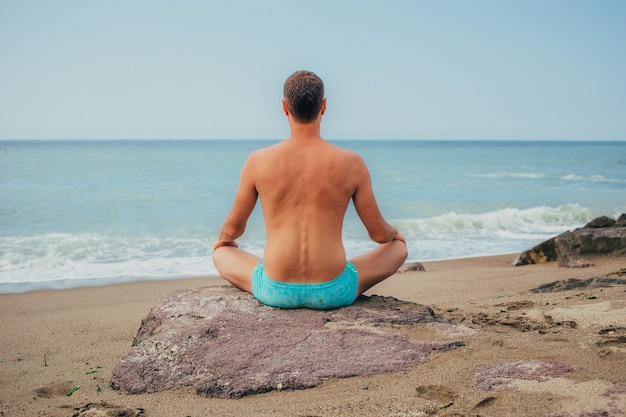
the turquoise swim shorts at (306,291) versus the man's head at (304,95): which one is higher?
the man's head at (304,95)

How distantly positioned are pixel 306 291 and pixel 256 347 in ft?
1.88

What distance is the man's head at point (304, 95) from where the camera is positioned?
12.6ft

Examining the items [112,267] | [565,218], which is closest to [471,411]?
[112,267]

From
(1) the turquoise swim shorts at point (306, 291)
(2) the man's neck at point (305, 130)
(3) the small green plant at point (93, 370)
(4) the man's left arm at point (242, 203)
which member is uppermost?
(2) the man's neck at point (305, 130)

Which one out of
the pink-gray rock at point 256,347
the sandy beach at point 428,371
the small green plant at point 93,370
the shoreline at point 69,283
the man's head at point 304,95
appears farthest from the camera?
the shoreline at point 69,283

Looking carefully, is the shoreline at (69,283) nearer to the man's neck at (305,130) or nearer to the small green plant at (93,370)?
the small green plant at (93,370)

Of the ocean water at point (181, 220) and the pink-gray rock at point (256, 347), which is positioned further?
the ocean water at point (181, 220)

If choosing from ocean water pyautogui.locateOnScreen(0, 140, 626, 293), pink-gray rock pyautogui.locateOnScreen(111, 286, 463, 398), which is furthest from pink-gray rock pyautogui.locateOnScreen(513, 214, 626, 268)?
pink-gray rock pyautogui.locateOnScreen(111, 286, 463, 398)

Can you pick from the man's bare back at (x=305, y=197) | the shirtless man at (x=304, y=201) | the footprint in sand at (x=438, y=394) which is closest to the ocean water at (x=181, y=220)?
the shirtless man at (x=304, y=201)

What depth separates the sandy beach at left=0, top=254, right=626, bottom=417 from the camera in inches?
118

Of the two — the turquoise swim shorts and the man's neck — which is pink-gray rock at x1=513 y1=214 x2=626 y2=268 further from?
the man's neck

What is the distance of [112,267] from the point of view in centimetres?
1002

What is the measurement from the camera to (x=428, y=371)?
11.4ft

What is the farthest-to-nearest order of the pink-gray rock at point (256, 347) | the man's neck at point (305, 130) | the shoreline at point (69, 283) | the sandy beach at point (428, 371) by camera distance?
1. the shoreline at point (69, 283)
2. the man's neck at point (305, 130)
3. the pink-gray rock at point (256, 347)
4. the sandy beach at point (428, 371)
